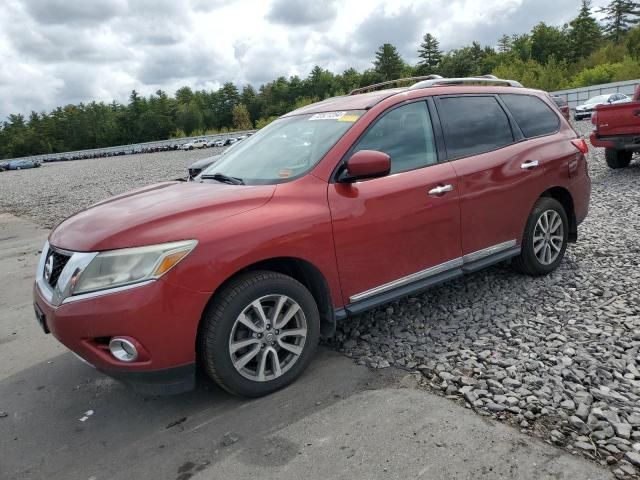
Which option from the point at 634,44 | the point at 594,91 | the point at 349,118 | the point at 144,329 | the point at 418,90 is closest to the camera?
the point at 144,329

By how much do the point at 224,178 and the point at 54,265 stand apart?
1281mm

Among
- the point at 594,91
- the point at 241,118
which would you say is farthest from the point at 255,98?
the point at 594,91

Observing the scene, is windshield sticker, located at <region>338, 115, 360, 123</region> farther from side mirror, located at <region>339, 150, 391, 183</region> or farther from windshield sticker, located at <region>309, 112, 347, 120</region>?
side mirror, located at <region>339, 150, 391, 183</region>

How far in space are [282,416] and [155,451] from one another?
2.31 ft

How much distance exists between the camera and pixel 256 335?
3.07 m

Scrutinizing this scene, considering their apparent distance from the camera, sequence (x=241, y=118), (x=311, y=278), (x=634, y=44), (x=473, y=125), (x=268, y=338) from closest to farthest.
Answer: (x=268, y=338) < (x=311, y=278) < (x=473, y=125) < (x=634, y=44) < (x=241, y=118)

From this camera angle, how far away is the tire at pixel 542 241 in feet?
15.0

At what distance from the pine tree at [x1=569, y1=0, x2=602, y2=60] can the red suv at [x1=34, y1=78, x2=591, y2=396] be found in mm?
85390

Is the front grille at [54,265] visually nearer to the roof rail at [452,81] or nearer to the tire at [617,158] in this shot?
the roof rail at [452,81]

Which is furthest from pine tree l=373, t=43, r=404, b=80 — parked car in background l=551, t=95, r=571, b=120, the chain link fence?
parked car in background l=551, t=95, r=571, b=120

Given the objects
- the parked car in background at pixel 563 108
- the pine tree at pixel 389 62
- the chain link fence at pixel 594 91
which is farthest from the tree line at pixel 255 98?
the parked car in background at pixel 563 108

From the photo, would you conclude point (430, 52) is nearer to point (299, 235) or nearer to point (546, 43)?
point (546, 43)

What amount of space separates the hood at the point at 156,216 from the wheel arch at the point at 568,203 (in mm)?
2954

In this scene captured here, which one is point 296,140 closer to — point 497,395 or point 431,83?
point 431,83
